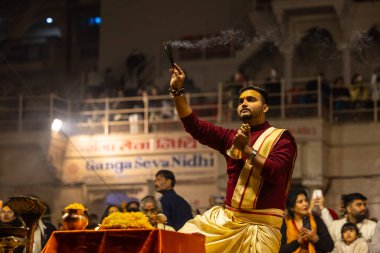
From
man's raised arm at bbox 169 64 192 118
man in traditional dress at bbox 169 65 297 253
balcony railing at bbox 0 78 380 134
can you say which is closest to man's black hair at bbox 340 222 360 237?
man in traditional dress at bbox 169 65 297 253

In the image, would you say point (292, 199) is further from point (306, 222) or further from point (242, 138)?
point (242, 138)

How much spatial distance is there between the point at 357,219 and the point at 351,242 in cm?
44

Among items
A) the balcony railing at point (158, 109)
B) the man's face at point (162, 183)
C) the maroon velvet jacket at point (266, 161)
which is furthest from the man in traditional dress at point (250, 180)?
the balcony railing at point (158, 109)

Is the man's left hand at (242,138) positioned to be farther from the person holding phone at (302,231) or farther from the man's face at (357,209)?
the man's face at (357,209)

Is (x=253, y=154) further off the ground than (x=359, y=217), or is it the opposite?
(x=253, y=154)

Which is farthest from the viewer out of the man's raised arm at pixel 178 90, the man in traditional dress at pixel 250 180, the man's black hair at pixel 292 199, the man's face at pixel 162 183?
the man's face at pixel 162 183

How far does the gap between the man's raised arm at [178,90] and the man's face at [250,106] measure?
380 mm

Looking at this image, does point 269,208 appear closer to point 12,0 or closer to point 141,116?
point 141,116

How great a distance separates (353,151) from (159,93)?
4457mm

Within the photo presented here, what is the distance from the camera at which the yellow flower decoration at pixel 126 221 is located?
19.2 feet

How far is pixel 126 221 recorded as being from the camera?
5859 millimetres

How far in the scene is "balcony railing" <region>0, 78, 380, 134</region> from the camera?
1794 centimetres

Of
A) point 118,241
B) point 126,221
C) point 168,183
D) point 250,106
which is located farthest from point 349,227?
point 118,241

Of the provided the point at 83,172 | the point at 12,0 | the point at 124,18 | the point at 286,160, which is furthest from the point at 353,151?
the point at 286,160
